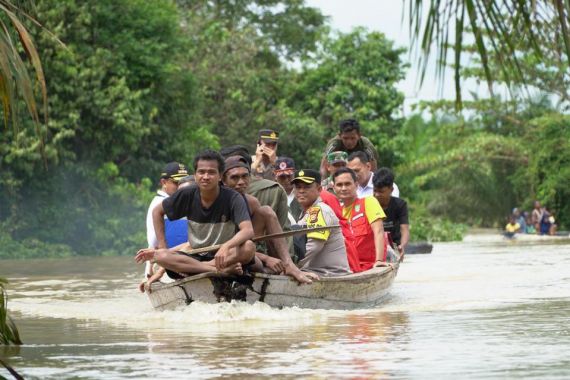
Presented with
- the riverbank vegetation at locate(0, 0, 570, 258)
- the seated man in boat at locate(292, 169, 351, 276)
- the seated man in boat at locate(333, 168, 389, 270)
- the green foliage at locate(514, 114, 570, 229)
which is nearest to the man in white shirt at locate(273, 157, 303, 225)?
the seated man in boat at locate(333, 168, 389, 270)

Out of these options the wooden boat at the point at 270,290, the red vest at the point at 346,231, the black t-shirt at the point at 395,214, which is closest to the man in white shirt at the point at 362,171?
the black t-shirt at the point at 395,214

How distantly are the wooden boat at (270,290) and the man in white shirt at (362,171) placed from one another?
1.88 m

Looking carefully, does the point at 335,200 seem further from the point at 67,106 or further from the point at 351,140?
the point at 67,106

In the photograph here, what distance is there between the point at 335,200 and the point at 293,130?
26780mm

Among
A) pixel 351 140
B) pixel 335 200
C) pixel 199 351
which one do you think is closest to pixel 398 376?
pixel 199 351

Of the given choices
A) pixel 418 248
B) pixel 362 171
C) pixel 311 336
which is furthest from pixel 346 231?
pixel 418 248

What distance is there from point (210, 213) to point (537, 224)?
93.1 ft

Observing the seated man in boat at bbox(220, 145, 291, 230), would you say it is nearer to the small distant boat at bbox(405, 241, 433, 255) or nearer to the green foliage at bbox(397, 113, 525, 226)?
the small distant boat at bbox(405, 241, 433, 255)

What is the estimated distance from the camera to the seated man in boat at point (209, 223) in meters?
9.76

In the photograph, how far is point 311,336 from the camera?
29.4ft

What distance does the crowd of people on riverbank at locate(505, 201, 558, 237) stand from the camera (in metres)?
36.5

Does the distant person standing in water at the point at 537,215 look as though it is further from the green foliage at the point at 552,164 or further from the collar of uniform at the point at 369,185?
the collar of uniform at the point at 369,185

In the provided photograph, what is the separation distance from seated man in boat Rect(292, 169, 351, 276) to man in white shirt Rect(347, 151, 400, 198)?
5.60ft

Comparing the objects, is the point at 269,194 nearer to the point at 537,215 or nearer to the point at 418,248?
the point at 418,248
